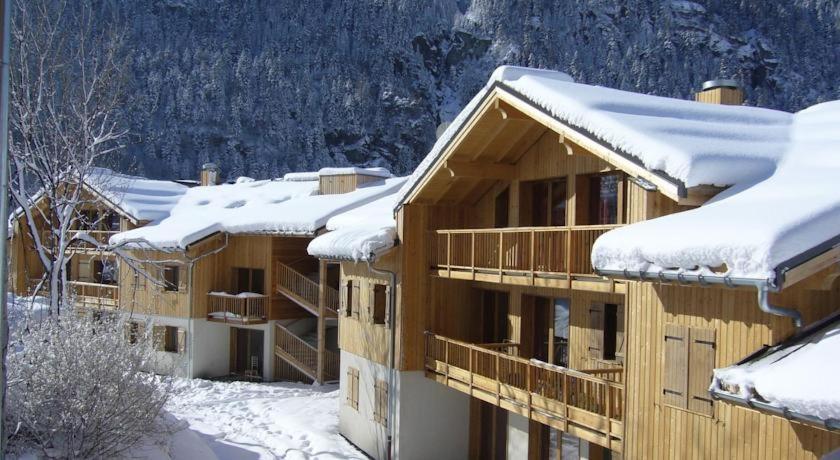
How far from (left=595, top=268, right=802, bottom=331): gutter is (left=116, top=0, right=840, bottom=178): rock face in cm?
9052

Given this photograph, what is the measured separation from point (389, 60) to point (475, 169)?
337ft

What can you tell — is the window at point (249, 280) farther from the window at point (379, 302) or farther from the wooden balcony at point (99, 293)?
the window at point (379, 302)

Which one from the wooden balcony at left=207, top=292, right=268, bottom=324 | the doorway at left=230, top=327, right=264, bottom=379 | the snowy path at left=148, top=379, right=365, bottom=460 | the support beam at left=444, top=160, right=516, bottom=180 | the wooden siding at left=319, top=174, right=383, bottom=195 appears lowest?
the snowy path at left=148, top=379, right=365, bottom=460

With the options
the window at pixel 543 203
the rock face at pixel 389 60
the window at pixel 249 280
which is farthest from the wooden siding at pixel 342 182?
the rock face at pixel 389 60

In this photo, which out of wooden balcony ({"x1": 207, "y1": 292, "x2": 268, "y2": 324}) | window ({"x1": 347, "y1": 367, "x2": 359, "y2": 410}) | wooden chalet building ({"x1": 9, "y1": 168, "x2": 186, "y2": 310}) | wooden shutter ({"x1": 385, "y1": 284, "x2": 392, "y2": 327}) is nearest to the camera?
wooden shutter ({"x1": 385, "y1": 284, "x2": 392, "y2": 327})

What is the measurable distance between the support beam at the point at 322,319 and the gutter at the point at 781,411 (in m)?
17.9

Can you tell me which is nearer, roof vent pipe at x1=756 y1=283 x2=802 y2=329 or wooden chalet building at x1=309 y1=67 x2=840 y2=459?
roof vent pipe at x1=756 y1=283 x2=802 y2=329

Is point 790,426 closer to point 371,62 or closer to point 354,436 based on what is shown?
point 354,436

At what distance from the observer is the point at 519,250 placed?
13422mm

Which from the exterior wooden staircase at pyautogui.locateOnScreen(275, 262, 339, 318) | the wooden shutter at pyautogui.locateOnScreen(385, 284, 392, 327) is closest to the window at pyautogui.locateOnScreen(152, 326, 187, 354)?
the exterior wooden staircase at pyautogui.locateOnScreen(275, 262, 339, 318)

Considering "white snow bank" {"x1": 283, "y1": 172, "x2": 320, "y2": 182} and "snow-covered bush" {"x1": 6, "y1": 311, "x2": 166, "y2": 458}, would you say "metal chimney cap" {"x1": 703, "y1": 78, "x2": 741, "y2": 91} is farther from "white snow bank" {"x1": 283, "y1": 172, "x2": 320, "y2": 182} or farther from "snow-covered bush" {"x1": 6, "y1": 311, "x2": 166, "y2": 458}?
"white snow bank" {"x1": 283, "y1": 172, "x2": 320, "y2": 182}

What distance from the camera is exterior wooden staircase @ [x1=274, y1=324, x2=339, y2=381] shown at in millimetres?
24969

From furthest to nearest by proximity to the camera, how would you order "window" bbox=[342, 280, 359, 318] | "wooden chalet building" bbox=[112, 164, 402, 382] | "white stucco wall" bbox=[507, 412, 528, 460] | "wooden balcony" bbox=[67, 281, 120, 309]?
"wooden balcony" bbox=[67, 281, 120, 309], "wooden chalet building" bbox=[112, 164, 402, 382], "window" bbox=[342, 280, 359, 318], "white stucco wall" bbox=[507, 412, 528, 460]

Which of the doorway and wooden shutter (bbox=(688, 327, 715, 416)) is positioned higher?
wooden shutter (bbox=(688, 327, 715, 416))
